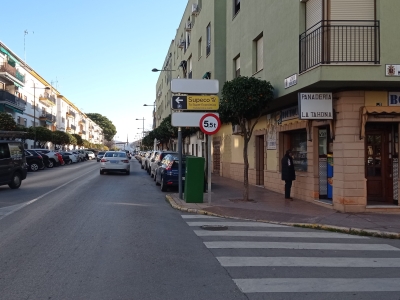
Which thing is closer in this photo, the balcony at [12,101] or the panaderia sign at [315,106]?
the panaderia sign at [315,106]

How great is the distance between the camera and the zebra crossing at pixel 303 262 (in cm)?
540

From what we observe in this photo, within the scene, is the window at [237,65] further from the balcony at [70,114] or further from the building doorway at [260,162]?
the balcony at [70,114]

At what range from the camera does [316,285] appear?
5602 mm

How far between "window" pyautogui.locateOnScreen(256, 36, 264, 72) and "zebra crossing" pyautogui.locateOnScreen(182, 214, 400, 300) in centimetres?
889

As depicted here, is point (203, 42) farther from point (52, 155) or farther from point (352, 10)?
point (52, 155)

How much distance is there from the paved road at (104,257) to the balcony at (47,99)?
183 feet

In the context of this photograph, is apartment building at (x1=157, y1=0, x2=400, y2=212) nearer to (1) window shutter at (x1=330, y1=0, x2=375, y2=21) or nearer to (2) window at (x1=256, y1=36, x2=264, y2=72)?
(1) window shutter at (x1=330, y1=0, x2=375, y2=21)

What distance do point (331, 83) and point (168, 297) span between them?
8.31m

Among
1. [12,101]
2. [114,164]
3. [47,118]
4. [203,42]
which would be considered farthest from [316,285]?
[47,118]

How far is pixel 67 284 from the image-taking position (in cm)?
540

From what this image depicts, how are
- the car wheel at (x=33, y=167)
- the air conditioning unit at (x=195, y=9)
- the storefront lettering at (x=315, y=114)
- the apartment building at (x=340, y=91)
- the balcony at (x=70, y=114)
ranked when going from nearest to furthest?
the apartment building at (x=340, y=91) < the storefront lettering at (x=315, y=114) < the air conditioning unit at (x=195, y=9) < the car wheel at (x=33, y=167) < the balcony at (x=70, y=114)

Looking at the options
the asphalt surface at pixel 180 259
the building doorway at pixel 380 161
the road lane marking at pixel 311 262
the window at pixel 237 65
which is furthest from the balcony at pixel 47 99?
the road lane marking at pixel 311 262

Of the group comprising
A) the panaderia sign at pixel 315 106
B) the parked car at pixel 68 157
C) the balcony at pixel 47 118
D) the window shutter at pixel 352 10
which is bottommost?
the parked car at pixel 68 157

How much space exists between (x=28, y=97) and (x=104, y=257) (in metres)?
55.0
